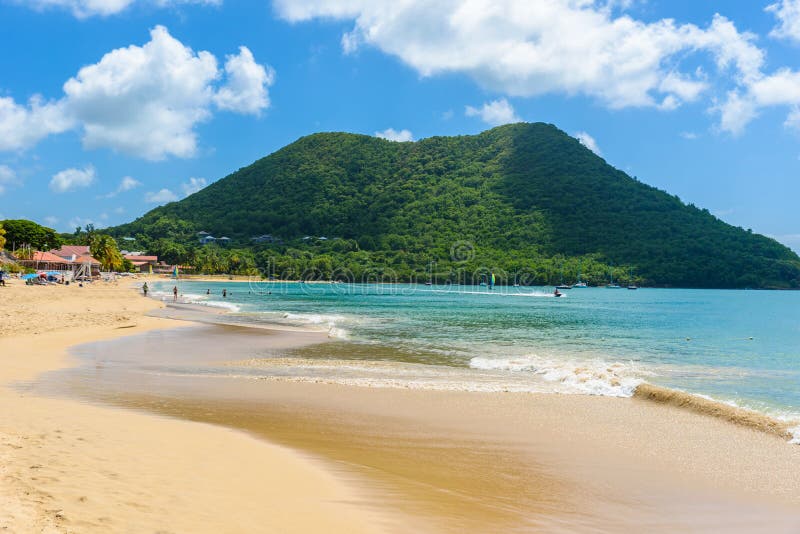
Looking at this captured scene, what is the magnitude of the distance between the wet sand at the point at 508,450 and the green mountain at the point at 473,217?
433ft

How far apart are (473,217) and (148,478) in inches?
6044

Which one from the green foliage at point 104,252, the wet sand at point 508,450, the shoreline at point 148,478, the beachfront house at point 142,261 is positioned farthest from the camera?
the beachfront house at point 142,261

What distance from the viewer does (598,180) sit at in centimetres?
14838

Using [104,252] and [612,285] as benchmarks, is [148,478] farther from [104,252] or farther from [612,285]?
[612,285]

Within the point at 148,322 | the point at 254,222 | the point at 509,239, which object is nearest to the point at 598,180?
the point at 509,239

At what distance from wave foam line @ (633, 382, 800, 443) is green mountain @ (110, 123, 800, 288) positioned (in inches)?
5122

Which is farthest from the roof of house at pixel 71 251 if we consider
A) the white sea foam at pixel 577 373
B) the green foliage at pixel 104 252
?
the white sea foam at pixel 577 373

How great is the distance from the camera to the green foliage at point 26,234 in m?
107

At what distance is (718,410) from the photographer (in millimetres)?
10711

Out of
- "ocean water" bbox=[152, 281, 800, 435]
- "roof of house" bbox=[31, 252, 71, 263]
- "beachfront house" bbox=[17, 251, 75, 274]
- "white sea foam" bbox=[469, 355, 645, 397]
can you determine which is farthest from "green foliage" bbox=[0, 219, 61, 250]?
"white sea foam" bbox=[469, 355, 645, 397]

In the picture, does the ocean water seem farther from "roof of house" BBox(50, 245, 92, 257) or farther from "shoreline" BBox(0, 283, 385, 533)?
"roof of house" BBox(50, 245, 92, 257)

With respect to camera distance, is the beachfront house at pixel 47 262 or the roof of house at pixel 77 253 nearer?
the beachfront house at pixel 47 262

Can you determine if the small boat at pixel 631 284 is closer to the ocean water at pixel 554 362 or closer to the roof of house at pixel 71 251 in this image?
the ocean water at pixel 554 362

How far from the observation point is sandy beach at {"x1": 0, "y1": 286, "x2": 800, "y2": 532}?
17.5 feet
